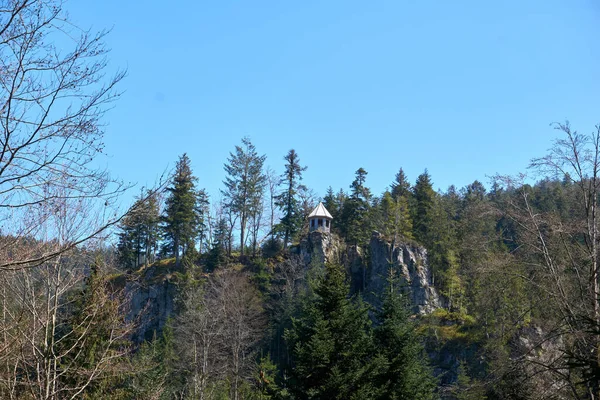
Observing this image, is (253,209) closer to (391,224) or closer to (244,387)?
(391,224)

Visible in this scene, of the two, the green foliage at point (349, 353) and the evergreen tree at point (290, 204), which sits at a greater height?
the evergreen tree at point (290, 204)

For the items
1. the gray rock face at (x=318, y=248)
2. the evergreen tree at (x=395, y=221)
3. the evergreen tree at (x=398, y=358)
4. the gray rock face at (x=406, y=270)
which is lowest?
the evergreen tree at (x=398, y=358)

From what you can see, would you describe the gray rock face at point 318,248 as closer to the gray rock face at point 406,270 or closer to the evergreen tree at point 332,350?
the gray rock face at point 406,270

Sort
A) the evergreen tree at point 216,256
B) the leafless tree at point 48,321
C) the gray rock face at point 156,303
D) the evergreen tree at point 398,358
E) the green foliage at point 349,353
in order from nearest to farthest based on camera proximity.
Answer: the leafless tree at point 48,321, the green foliage at point 349,353, the evergreen tree at point 398,358, the gray rock face at point 156,303, the evergreen tree at point 216,256

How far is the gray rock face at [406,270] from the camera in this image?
126ft

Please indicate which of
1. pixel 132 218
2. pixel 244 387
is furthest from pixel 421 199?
pixel 132 218

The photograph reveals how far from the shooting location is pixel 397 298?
66.0 feet

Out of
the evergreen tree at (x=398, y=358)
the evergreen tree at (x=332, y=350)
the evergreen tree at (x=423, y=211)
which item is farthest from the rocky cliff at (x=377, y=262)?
the evergreen tree at (x=332, y=350)

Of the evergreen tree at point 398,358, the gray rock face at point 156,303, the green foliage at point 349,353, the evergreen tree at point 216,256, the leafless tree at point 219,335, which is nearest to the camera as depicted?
the green foliage at point 349,353

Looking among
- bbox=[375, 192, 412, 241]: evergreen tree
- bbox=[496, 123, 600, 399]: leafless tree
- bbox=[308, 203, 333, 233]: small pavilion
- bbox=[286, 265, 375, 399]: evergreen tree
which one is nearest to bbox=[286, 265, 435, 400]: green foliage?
bbox=[286, 265, 375, 399]: evergreen tree

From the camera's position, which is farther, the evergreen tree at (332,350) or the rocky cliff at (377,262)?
the rocky cliff at (377,262)

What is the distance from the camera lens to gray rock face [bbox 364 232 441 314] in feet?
126

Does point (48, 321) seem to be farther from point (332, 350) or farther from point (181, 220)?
point (181, 220)

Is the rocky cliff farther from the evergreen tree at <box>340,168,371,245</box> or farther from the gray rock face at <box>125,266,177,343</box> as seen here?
the gray rock face at <box>125,266,177,343</box>
